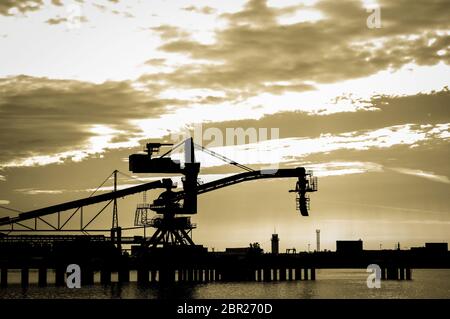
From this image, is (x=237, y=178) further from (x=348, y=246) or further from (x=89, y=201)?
(x=348, y=246)

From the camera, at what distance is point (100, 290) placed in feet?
322

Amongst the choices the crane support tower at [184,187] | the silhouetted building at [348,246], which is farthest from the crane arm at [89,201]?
the silhouetted building at [348,246]

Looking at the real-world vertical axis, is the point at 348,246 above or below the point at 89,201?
below

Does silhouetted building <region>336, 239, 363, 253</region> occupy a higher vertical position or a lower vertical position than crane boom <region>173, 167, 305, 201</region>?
lower

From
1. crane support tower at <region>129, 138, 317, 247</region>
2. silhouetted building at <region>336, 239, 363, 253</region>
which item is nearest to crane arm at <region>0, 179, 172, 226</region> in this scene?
crane support tower at <region>129, 138, 317, 247</region>

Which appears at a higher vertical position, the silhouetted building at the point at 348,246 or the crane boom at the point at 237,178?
the crane boom at the point at 237,178

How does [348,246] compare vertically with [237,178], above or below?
below

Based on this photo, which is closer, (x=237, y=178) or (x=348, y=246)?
(x=237, y=178)

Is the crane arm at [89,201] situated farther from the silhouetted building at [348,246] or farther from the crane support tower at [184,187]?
the silhouetted building at [348,246]

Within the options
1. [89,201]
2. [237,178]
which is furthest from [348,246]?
[89,201]

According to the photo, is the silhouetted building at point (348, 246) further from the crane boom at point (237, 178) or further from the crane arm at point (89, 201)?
the crane arm at point (89, 201)

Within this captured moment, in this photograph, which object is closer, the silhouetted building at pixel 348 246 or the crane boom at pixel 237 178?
the crane boom at pixel 237 178

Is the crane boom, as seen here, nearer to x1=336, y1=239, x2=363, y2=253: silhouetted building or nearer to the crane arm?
the crane arm

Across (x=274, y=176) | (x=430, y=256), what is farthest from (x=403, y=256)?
(x=274, y=176)
